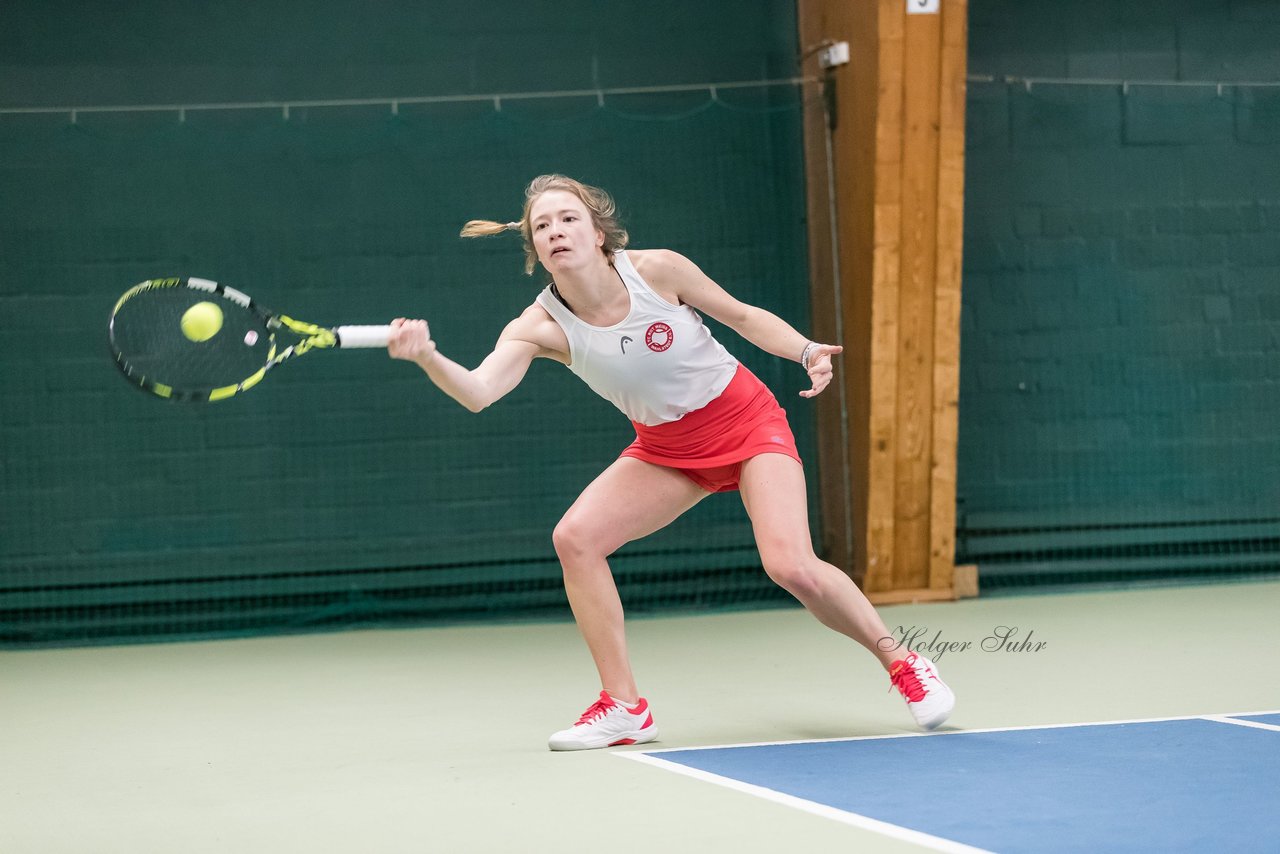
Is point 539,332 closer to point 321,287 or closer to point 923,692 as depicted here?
point 923,692

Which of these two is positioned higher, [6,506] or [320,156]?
[320,156]

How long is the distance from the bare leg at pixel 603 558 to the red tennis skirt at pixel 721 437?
12cm

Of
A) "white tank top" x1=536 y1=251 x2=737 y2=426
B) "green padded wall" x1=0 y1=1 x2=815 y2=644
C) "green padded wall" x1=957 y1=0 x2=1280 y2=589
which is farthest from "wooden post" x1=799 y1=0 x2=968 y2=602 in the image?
"white tank top" x1=536 y1=251 x2=737 y2=426

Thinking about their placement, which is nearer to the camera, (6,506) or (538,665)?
(538,665)

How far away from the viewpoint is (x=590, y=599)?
396cm

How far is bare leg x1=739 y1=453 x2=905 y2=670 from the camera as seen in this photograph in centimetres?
383

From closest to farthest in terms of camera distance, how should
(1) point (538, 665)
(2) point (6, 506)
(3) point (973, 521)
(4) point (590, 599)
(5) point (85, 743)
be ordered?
(4) point (590, 599)
(5) point (85, 743)
(1) point (538, 665)
(2) point (6, 506)
(3) point (973, 521)

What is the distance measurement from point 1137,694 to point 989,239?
11.1ft

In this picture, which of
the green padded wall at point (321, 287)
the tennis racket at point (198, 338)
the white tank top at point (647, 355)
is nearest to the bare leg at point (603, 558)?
the white tank top at point (647, 355)

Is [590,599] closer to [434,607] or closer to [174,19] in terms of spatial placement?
[434,607]

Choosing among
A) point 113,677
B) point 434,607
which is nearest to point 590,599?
point 113,677

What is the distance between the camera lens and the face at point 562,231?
3.87m

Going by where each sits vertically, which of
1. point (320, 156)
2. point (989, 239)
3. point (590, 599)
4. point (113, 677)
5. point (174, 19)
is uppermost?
point (174, 19)

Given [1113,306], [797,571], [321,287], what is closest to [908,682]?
[797,571]
